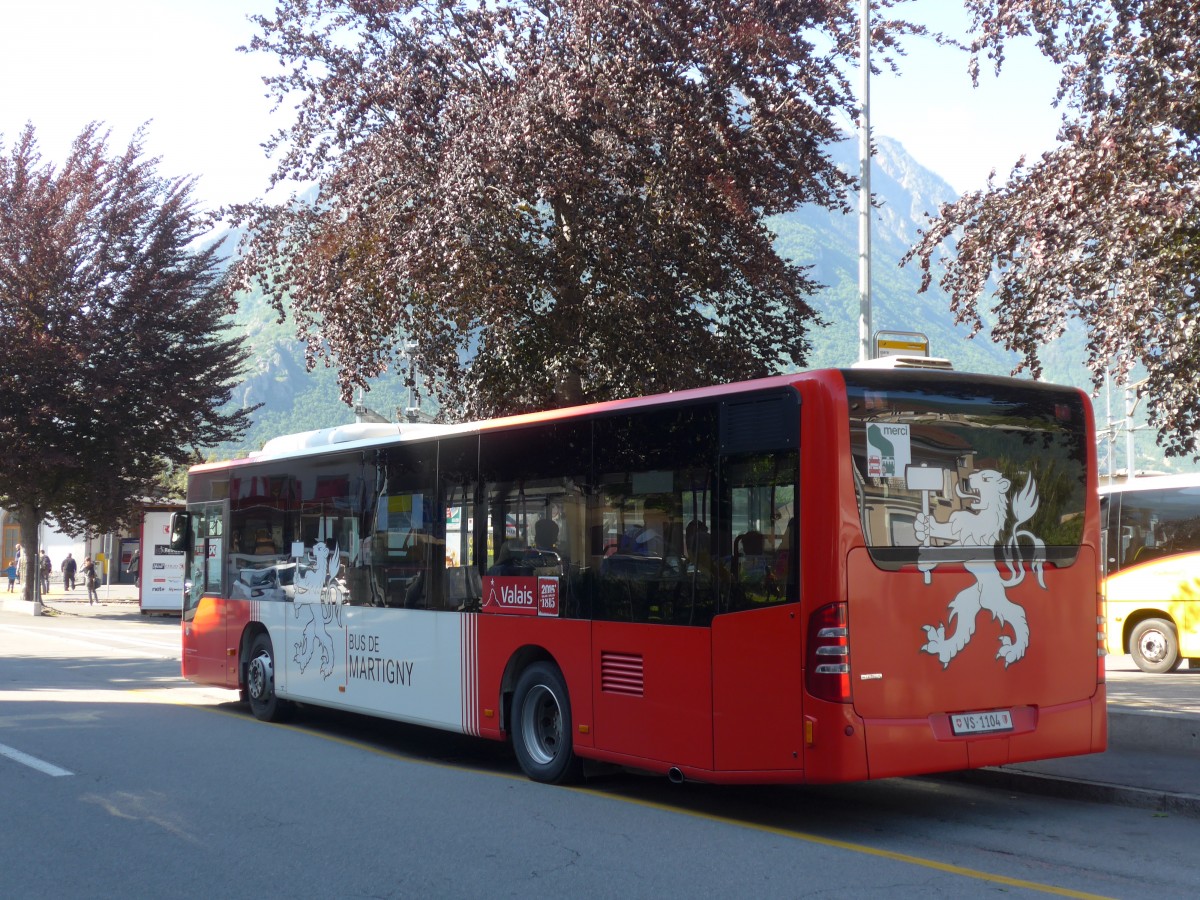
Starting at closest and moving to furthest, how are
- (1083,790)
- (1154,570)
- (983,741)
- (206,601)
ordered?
1. (983,741)
2. (1083,790)
3. (206,601)
4. (1154,570)

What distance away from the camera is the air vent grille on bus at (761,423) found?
820cm

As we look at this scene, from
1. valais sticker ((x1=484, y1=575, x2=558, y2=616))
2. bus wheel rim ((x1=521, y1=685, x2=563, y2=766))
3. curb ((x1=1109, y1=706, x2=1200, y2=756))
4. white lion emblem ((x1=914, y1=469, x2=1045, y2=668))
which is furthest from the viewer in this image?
curb ((x1=1109, y1=706, x2=1200, y2=756))

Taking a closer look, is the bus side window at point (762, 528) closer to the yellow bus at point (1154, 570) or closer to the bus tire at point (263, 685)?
the bus tire at point (263, 685)

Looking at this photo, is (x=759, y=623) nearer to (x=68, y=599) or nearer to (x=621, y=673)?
(x=621, y=673)

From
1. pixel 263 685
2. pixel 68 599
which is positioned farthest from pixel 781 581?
pixel 68 599

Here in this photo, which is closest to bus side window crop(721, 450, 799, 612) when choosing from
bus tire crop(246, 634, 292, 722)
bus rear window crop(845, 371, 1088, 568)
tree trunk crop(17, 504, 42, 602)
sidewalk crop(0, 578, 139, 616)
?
bus rear window crop(845, 371, 1088, 568)

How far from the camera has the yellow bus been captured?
1983 centimetres

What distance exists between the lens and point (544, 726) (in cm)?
1049

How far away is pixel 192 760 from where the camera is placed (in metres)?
11.2

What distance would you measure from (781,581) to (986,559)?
4.76ft

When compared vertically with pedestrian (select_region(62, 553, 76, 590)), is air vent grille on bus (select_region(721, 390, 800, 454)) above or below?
above

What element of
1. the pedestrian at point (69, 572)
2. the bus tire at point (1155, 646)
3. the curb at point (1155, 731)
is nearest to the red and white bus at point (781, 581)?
the curb at point (1155, 731)

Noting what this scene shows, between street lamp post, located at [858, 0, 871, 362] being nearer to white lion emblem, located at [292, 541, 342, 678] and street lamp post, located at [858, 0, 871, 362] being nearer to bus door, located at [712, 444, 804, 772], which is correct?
white lion emblem, located at [292, 541, 342, 678]

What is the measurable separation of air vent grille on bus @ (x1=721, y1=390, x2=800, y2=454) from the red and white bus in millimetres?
19
